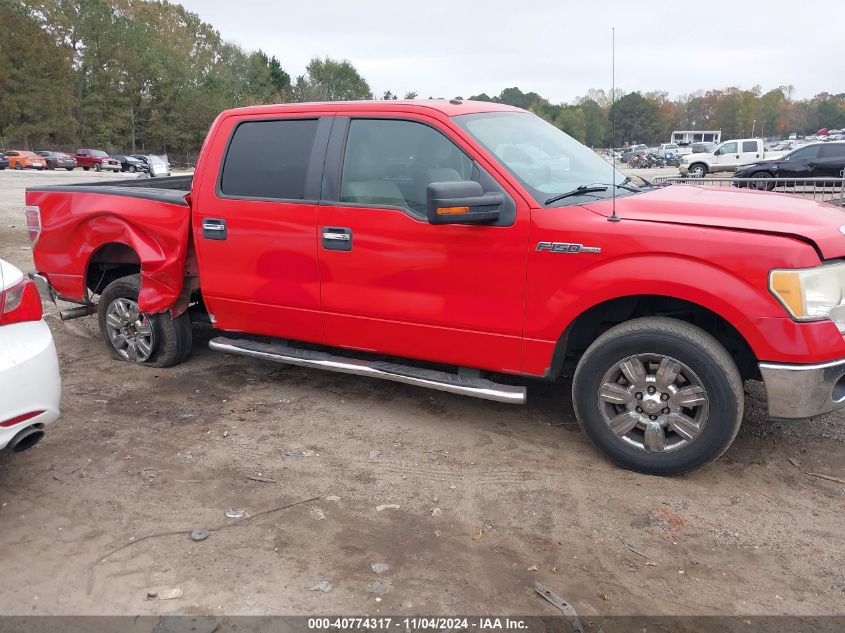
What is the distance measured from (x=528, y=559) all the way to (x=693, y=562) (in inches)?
28.3

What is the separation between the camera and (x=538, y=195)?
4.07 metres

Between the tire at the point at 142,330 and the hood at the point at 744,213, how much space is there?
3.41 metres

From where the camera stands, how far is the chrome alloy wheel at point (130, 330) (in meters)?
5.74

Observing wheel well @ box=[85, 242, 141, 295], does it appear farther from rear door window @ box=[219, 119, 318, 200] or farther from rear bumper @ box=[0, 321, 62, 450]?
rear bumper @ box=[0, 321, 62, 450]

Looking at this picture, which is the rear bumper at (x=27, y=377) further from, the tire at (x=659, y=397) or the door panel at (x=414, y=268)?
the tire at (x=659, y=397)

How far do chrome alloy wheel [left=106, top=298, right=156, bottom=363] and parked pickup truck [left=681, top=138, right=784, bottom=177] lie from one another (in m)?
30.3

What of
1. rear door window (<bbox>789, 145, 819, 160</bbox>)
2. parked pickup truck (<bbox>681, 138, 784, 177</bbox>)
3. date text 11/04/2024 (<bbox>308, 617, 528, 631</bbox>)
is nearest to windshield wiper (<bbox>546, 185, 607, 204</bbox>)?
date text 11/04/2024 (<bbox>308, 617, 528, 631</bbox>)

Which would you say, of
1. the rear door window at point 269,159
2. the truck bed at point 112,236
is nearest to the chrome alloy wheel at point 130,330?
the truck bed at point 112,236

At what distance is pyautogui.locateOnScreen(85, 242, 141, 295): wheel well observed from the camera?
587 cm

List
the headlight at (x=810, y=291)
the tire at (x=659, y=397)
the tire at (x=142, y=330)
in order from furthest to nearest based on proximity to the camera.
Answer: the tire at (x=142, y=330), the tire at (x=659, y=397), the headlight at (x=810, y=291)

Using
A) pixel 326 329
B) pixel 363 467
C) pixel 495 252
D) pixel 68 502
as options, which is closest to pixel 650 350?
pixel 495 252

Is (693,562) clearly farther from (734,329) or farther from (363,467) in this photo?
(363,467)

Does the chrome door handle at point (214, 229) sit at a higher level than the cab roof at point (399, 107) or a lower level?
lower

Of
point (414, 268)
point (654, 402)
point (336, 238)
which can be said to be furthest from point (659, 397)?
point (336, 238)
